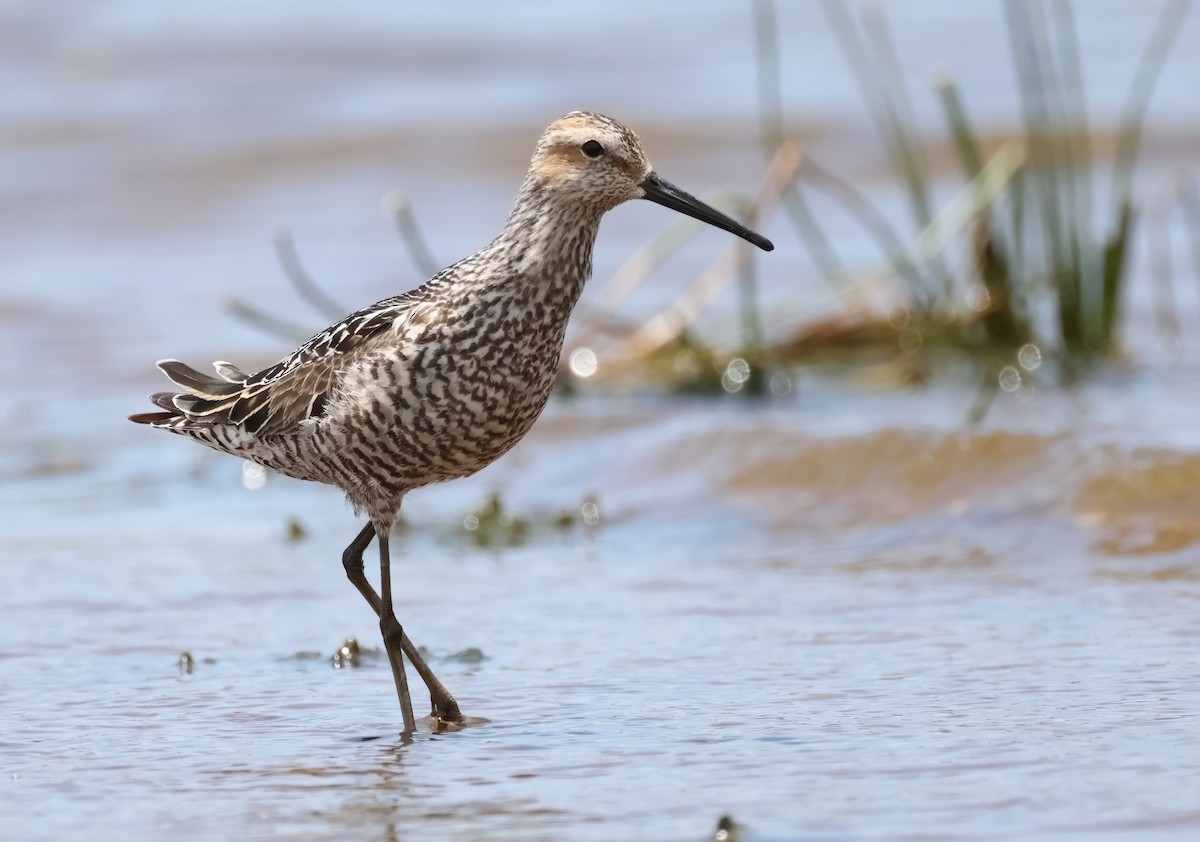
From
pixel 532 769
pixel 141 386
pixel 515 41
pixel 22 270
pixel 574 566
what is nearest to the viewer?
pixel 532 769

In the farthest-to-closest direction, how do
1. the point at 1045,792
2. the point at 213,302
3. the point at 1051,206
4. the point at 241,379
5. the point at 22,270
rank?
the point at 22,270 < the point at 213,302 < the point at 1051,206 < the point at 241,379 < the point at 1045,792

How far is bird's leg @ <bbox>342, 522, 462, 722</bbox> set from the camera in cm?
579

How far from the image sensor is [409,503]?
8.84m

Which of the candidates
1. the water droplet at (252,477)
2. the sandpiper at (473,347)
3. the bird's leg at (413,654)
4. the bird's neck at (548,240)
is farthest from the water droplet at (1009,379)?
the bird's neck at (548,240)

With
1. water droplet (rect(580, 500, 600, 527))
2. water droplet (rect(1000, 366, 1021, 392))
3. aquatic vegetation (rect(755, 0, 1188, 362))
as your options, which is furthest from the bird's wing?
water droplet (rect(1000, 366, 1021, 392))

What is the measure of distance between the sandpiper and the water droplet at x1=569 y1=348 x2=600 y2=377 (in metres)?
4.40

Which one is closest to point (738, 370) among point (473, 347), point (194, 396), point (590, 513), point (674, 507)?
point (674, 507)

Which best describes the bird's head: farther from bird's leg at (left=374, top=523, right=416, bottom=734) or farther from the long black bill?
bird's leg at (left=374, top=523, right=416, bottom=734)

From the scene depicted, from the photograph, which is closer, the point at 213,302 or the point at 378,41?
the point at 213,302

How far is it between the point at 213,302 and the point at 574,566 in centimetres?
593

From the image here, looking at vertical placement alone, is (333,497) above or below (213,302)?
below

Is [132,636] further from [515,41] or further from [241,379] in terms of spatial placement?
[515,41]

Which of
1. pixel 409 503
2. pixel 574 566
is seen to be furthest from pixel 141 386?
pixel 574 566

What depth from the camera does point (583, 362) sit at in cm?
1040
